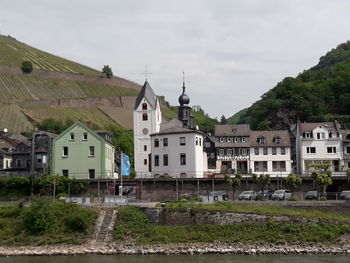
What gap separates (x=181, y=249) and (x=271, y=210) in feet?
33.5

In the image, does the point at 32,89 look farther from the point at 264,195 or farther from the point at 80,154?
the point at 264,195

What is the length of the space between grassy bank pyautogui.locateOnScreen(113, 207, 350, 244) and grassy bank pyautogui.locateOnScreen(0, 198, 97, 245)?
3.21 metres

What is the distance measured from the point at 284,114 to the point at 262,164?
4505 centimetres

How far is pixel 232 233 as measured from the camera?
46906 mm

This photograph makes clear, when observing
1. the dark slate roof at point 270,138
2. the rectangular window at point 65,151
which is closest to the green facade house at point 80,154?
the rectangular window at point 65,151

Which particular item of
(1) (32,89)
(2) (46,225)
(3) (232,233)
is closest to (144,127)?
(2) (46,225)

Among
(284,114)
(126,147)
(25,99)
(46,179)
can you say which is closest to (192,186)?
(46,179)

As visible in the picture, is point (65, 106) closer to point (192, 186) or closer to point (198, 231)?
point (192, 186)

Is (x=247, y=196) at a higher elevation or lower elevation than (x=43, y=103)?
lower

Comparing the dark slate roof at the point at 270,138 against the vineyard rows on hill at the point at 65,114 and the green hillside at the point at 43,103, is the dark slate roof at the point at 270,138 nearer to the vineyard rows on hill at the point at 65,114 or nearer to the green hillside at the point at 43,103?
the green hillside at the point at 43,103

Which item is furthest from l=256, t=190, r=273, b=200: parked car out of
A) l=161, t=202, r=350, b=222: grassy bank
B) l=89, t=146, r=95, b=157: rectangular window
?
l=89, t=146, r=95, b=157: rectangular window

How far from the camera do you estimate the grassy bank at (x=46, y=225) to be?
47.7 m

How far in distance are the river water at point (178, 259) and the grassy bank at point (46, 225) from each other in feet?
12.9

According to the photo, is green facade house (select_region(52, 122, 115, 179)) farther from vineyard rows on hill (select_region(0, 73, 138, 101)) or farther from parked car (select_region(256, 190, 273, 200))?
vineyard rows on hill (select_region(0, 73, 138, 101))
